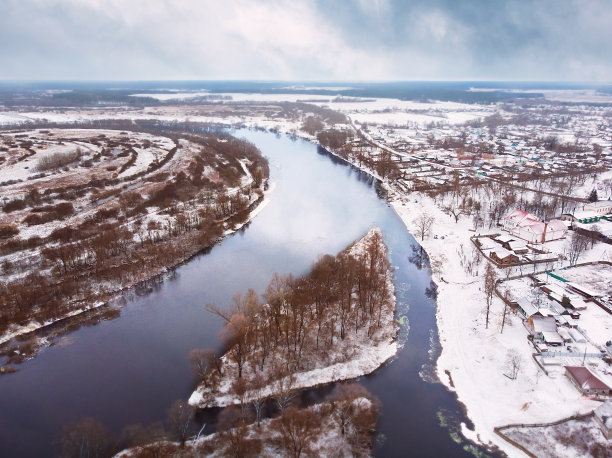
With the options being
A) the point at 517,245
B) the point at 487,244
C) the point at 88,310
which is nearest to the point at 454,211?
the point at 487,244

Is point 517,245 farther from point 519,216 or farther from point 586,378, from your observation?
point 586,378

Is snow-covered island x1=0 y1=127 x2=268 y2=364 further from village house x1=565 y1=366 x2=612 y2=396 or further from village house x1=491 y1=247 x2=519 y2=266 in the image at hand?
village house x1=565 y1=366 x2=612 y2=396

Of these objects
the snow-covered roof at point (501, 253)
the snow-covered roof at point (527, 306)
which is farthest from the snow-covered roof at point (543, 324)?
the snow-covered roof at point (501, 253)

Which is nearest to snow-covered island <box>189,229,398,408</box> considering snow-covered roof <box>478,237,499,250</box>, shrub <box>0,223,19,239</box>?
snow-covered roof <box>478,237,499,250</box>

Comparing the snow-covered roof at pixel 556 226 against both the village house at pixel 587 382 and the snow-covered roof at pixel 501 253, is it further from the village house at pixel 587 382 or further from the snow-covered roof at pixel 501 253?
the village house at pixel 587 382

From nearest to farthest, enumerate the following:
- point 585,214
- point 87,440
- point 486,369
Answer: point 87,440, point 486,369, point 585,214
